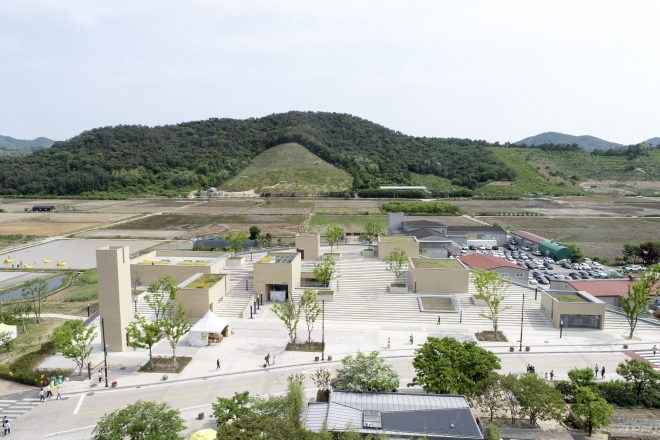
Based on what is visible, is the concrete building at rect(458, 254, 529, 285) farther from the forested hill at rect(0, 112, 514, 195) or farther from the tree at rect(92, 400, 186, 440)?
the forested hill at rect(0, 112, 514, 195)

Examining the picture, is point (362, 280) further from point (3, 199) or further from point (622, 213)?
point (3, 199)

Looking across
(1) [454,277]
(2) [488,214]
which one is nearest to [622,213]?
(2) [488,214]

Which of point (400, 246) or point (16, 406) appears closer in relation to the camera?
point (16, 406)

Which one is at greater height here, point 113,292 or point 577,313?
point 113,292

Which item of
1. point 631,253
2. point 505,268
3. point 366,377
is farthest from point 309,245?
point 631,253

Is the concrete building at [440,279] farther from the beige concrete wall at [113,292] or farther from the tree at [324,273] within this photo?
the beige concrete wall at [113,292]

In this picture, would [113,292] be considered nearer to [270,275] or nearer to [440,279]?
[270,275]

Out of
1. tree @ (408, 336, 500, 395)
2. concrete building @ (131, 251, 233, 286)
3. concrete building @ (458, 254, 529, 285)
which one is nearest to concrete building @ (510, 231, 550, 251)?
concrete building @ (458, 254, 529, 285)
